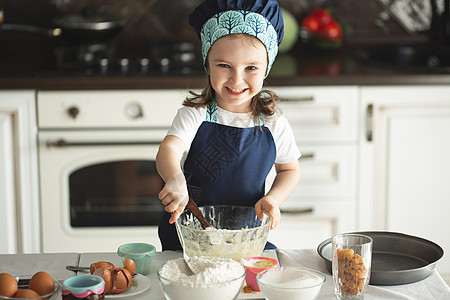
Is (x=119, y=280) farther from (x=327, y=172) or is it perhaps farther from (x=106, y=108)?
(x=327, y=172)

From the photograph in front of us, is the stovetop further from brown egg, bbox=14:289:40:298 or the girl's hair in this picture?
brown egg, bbox=14:289:40:298

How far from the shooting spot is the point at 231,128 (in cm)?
161

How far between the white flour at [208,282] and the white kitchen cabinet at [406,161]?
1.52 metres

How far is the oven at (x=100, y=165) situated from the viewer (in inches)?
97.8

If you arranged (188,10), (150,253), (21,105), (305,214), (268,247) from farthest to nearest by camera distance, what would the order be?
(188,10) → (305,214) → (21,105) → (268,247) → (150,253)

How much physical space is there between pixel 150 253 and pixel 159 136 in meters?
1.21

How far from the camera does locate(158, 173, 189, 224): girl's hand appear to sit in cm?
132

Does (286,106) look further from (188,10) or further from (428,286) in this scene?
(428,286)

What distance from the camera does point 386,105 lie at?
2547mm

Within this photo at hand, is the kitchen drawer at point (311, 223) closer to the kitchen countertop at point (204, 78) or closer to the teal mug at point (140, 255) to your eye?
the kitchen countertop at point (204, 78)

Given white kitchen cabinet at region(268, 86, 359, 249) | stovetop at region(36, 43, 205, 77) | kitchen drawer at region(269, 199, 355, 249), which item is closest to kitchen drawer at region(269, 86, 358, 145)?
white kitchen cabinet at region(268, 86, 359, 249)

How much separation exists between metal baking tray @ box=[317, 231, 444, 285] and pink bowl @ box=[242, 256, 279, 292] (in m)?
0.14

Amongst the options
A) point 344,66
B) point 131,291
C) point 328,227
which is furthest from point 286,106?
point 131,291

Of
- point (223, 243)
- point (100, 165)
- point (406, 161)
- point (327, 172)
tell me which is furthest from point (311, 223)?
point (223, 243)
